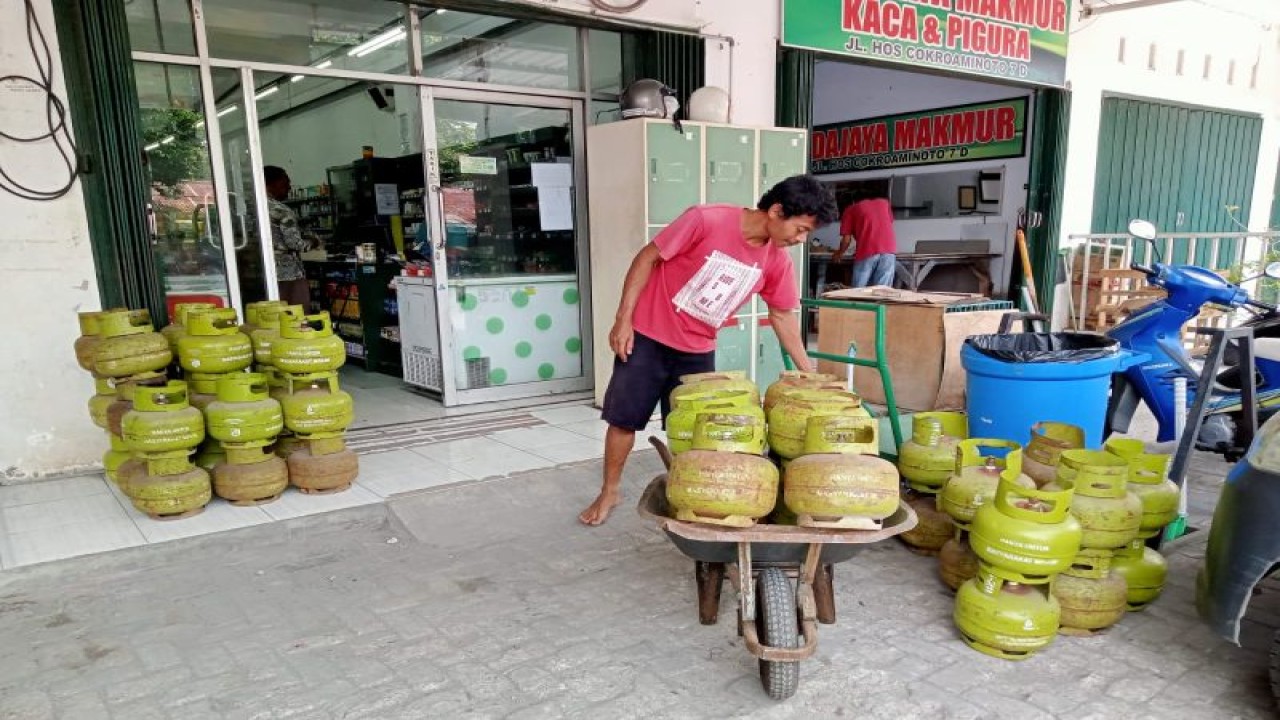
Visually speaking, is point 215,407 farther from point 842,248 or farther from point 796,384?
point 842,248

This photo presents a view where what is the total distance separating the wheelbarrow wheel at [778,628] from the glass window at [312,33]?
4.74 m

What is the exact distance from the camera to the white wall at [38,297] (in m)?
4.08

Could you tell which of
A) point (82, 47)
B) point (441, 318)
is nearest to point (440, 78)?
point (441, 318)

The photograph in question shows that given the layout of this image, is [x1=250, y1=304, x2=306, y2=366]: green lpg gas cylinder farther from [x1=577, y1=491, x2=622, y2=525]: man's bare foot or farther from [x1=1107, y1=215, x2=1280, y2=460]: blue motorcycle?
[x1=1107, y1=215, x2=1280, y2=460]: blue motorcycle

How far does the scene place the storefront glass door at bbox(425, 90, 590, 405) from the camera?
5844mm

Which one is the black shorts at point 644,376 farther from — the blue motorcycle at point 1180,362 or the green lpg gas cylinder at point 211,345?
the blue motorcycle at point 1180,362

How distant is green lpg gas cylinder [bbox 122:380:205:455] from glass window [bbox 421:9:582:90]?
118 inches

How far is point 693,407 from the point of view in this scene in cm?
267

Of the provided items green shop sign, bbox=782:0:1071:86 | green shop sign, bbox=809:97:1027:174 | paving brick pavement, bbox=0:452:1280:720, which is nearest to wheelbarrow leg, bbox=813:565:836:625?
paving brick pavement, bbox=0:452:1280:720

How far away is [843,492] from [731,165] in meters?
4.07

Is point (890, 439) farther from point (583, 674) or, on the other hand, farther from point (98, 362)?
point (98, 362)

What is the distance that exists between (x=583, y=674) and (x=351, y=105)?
8.22m

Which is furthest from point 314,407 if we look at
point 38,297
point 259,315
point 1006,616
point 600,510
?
point 1006,616

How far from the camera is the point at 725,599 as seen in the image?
3059mm
